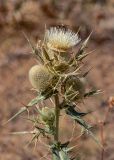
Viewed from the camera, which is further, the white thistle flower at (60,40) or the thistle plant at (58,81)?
the white thistle flower at (60,40)

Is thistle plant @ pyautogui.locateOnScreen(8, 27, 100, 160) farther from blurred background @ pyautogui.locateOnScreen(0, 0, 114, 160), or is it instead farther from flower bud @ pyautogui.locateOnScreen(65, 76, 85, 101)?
blurred background @ pyautogui.locateOnScreen(0, 0, 114, 160)

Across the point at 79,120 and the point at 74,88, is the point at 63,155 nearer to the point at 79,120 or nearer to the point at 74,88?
the point at 79,120

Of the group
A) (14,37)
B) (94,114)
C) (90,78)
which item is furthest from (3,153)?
(14,37)

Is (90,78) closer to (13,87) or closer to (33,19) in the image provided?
(13,87)

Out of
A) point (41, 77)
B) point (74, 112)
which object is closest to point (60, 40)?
point (41, 77)

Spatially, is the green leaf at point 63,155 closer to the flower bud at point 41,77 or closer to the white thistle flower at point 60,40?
the flower bud at point 41,77

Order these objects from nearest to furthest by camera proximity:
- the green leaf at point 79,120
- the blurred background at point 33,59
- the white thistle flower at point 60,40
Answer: the green leaf at point 79,120, the white thistle flower at point 60,40, the blurred background at point 33,59

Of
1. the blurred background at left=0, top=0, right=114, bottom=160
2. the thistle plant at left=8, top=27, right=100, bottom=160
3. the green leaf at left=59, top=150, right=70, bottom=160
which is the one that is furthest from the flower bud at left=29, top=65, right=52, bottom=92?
the blurred background at left=0, top=0, right=114, bottom=160

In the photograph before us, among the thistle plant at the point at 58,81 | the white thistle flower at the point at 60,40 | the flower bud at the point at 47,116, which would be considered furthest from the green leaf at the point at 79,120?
the white thistle flower at the point at 60,40
